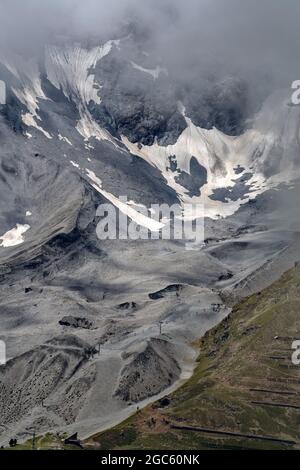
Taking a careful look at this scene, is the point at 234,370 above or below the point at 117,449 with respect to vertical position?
above

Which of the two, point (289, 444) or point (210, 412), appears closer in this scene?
point (289, 444)

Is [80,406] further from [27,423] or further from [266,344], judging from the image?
[266,344]

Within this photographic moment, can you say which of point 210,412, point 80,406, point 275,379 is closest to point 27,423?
point 80,406

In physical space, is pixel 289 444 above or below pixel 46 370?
below

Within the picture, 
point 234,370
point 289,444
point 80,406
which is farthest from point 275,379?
point 80,406

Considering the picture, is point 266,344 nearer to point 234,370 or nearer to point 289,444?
point 234,370
